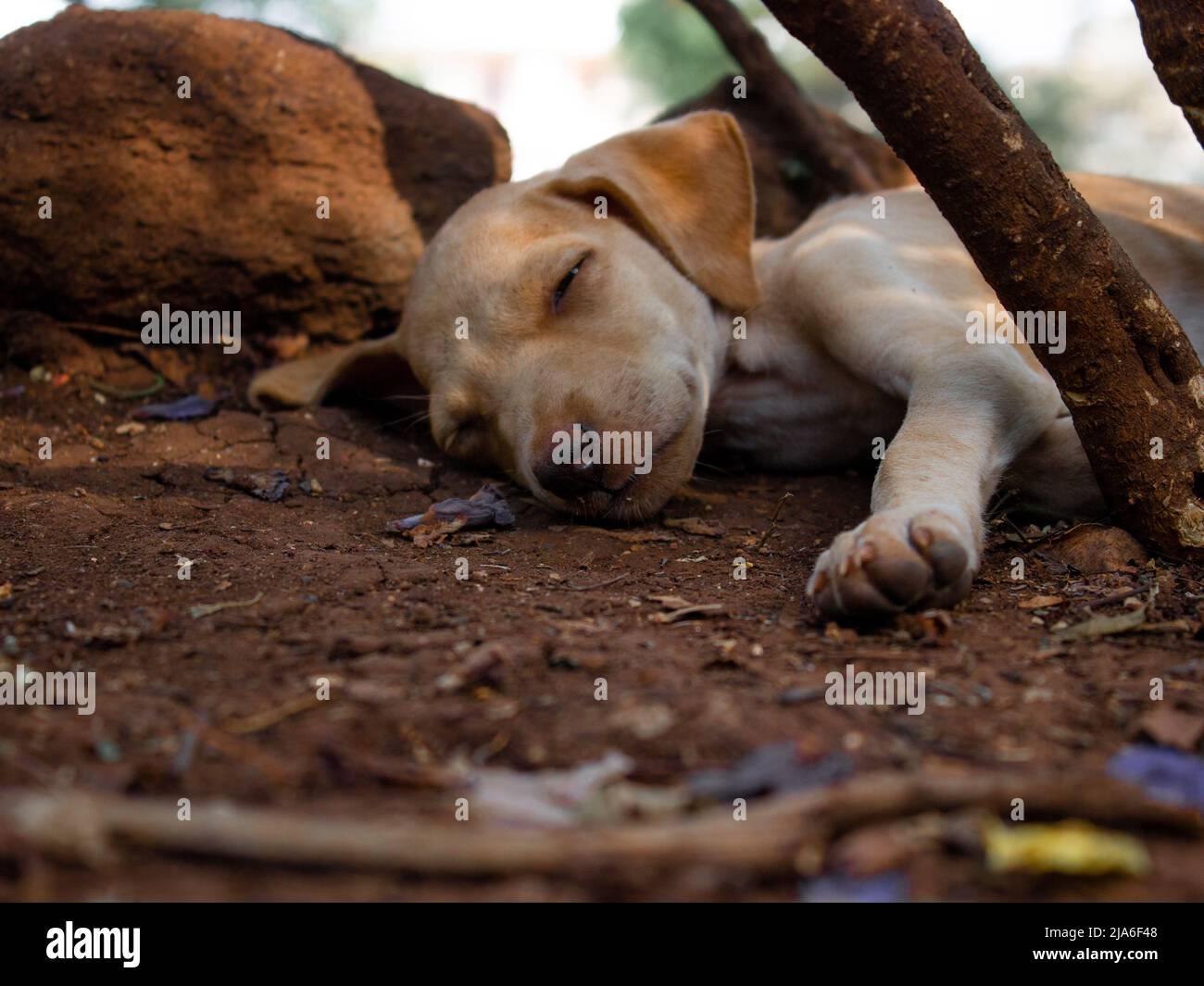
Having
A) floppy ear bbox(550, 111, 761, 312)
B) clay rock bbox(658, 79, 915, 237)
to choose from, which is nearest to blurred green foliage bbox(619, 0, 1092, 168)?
clay rock bbox(658, 79, 915, 237)

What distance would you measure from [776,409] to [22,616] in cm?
290

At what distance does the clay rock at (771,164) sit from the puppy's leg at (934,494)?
11.7 feet

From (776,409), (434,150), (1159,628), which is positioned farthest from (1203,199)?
(434,150)

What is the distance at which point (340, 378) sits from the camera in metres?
4.73

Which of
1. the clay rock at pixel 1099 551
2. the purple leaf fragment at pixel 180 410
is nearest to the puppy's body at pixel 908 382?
the clay rock at pixel 1099 551

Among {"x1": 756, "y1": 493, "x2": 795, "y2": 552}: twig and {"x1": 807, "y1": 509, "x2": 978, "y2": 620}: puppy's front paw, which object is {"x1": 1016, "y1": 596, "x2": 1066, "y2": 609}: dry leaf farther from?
{"x1": 756, "y1": 493, "x2": 795, "y2": 552}: twig

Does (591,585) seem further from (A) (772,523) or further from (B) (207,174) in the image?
(B) (207,174)

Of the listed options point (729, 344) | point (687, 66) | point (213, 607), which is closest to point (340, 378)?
Result: point (729, 344)

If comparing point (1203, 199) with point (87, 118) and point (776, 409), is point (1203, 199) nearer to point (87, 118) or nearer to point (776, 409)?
point (776, 409)

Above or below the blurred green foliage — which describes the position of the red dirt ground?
below

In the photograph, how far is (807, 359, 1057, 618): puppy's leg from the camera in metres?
2.46
